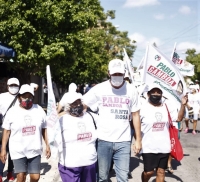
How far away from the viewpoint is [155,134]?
5.09m

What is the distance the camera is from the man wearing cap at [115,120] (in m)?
4.38

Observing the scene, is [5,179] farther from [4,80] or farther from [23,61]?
[4,80]

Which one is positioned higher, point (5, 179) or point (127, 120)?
point (127, 120)

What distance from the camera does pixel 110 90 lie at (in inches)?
177

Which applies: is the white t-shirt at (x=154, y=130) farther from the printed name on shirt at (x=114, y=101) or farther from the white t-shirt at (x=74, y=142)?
the white t-shirt at (x=74, y=142)

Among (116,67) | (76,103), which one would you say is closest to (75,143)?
(76,103)

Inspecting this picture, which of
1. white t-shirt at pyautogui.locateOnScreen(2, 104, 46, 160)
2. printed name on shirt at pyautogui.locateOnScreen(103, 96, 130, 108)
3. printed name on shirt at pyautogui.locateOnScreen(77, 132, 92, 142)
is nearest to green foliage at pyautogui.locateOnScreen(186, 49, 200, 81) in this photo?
printed name on shirt at pyautogui.locateOnScreen(103, 96, 130, 108)

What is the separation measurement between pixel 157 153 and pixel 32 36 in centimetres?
1048

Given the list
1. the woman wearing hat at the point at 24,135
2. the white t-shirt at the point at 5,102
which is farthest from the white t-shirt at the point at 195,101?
the woman wearing hat at the point at 24,135

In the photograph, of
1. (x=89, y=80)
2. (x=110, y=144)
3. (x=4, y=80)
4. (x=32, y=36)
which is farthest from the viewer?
(x=89, y=80)

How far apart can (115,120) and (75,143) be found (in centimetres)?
57

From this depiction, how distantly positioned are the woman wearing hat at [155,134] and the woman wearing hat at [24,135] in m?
1.37

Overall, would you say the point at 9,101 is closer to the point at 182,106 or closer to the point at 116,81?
the point at 116,81

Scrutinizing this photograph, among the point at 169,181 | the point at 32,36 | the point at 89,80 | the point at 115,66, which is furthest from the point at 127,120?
the point at 89,80
